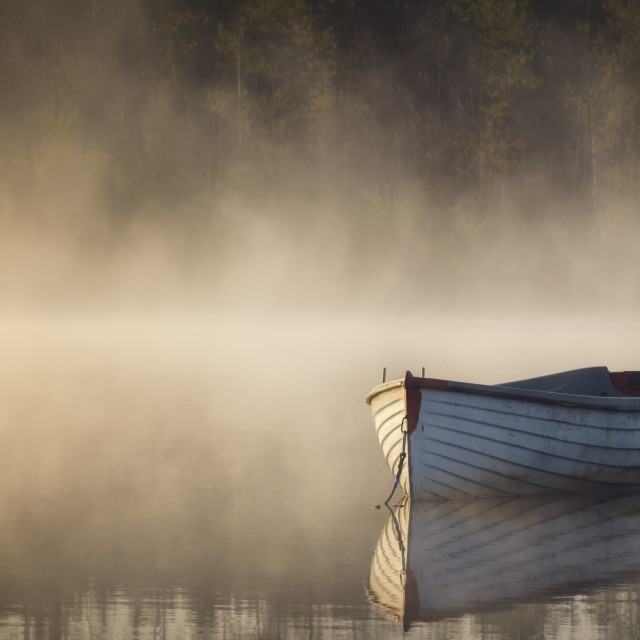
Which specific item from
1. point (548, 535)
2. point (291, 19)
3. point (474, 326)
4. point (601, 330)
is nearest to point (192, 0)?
point (291, 19)

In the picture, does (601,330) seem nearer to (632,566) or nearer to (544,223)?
(544,223)

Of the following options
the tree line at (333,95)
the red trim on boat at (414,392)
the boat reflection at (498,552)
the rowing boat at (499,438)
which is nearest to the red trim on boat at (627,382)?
the rowing boat at (499,438)

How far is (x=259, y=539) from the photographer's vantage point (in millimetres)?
10820

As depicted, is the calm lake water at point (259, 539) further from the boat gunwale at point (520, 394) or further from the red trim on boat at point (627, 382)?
the red trim on boat at point (627, 382)

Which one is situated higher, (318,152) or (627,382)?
(318,152)

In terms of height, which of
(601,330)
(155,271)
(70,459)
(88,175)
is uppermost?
(88,175)

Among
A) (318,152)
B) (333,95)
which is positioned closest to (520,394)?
(333,95)

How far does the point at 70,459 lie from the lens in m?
15.4

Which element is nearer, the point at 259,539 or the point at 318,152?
the point at 259,539

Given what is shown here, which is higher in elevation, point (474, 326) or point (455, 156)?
point (455, 156)

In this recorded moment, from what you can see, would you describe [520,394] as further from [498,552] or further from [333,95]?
[333,95]

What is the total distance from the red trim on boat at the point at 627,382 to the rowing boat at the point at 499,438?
61.8 inches

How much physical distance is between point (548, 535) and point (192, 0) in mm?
55521

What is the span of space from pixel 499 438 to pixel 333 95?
49.5 m
